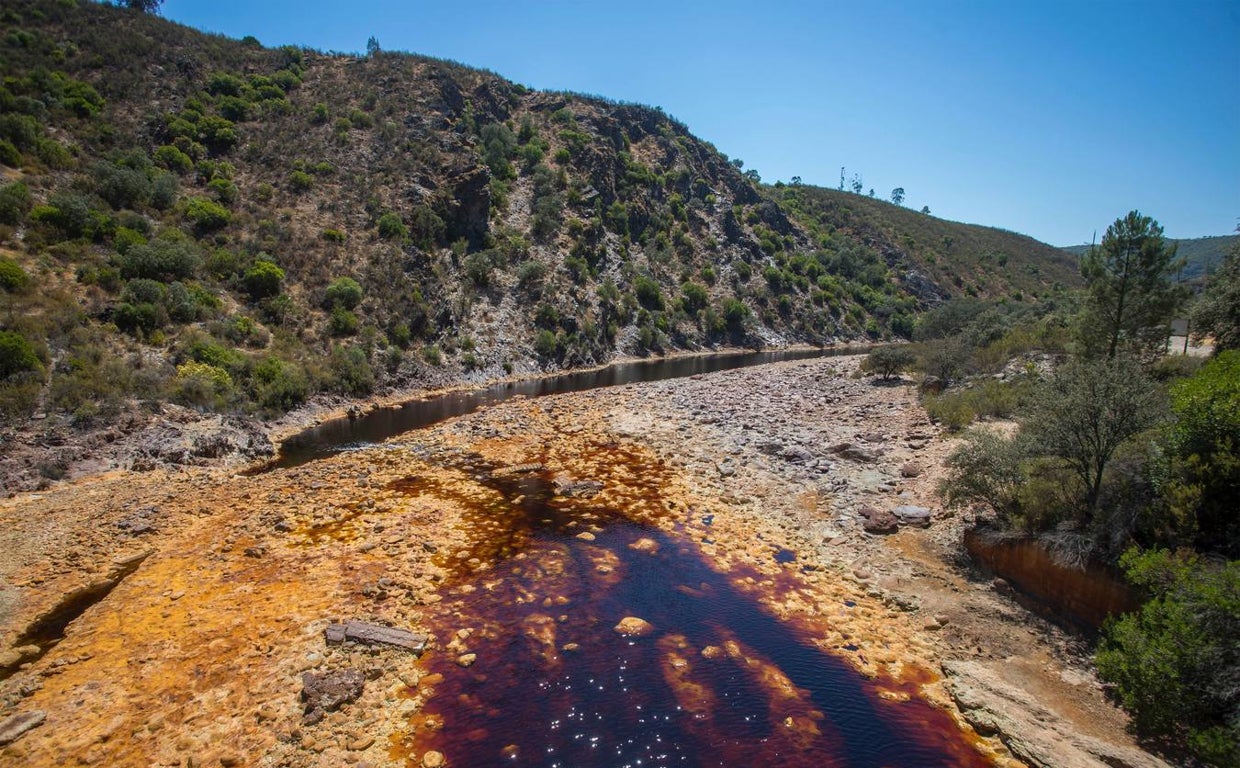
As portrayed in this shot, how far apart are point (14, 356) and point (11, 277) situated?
7.09 m

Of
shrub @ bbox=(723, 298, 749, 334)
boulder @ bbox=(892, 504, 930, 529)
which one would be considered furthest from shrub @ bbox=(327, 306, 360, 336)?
shrub @ bbox=(723, 298, 749, 334)

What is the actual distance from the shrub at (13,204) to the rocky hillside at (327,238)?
173 mm

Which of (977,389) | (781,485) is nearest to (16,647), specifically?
(781,485)

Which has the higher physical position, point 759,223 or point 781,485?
point 759,223

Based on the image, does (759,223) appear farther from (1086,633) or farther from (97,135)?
(1086,633)

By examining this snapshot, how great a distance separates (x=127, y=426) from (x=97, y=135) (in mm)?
31402

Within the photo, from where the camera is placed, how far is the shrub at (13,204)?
26156 millimetres

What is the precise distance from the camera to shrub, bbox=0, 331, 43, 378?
18.1m

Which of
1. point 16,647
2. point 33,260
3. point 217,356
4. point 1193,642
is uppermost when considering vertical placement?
point 33,260

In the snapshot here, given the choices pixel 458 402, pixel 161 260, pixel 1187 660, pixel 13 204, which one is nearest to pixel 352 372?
pixel 458 402

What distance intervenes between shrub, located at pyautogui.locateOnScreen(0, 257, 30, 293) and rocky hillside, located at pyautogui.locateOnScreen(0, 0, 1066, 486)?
7 centimetres

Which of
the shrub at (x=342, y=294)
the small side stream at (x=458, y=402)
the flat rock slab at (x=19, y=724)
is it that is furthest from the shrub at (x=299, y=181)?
the flat rock slab at (x=19, y=724)

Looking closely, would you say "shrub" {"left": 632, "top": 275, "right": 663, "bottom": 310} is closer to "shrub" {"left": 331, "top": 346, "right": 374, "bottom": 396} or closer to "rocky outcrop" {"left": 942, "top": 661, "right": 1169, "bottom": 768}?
"shrub" {"left": 331, "top": 346, "right": 374, "bottom": 396}

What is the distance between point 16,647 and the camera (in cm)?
965
